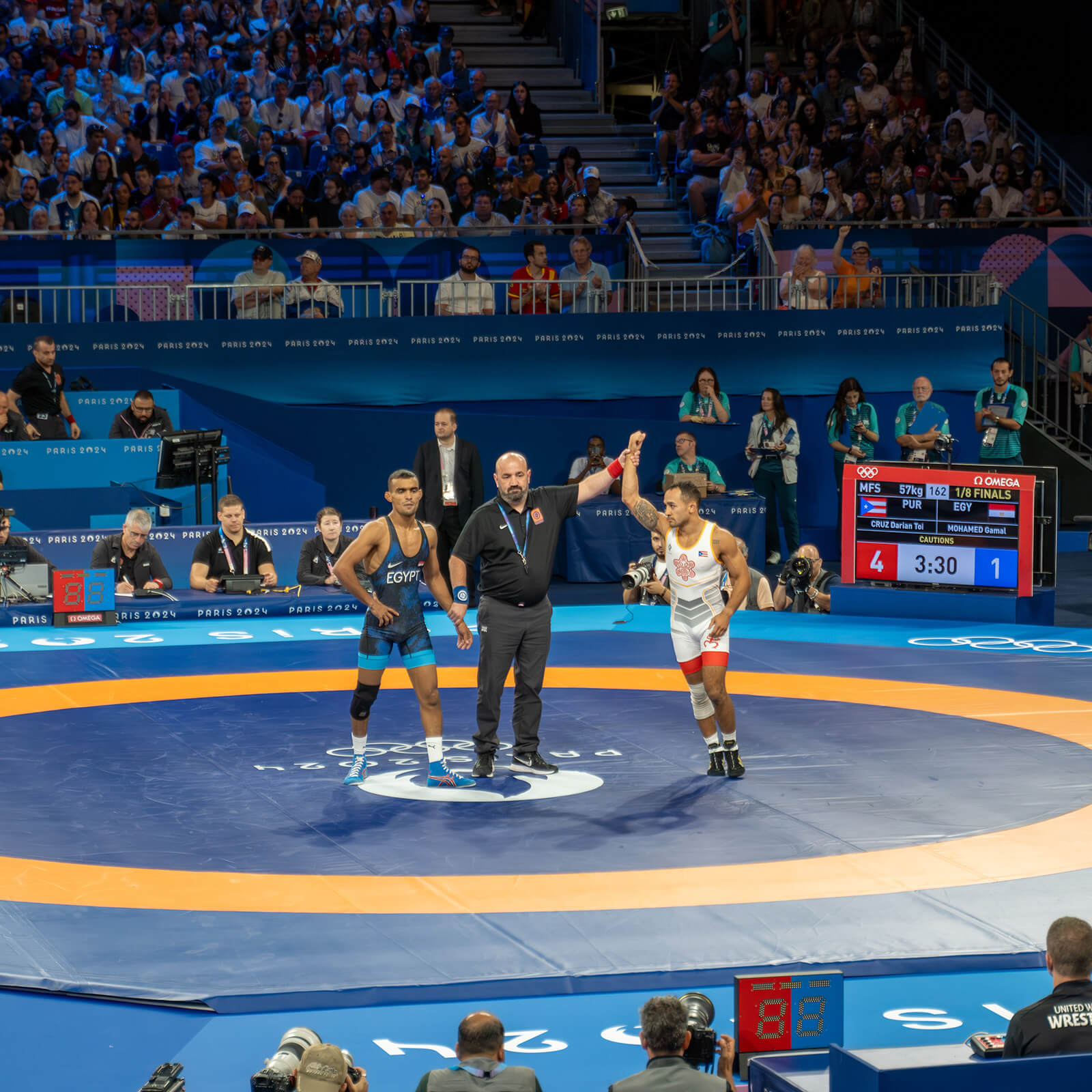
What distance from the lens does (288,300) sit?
16.9 meters

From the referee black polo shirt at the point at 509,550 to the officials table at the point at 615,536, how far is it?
736 cm

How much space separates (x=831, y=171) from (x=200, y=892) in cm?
1394

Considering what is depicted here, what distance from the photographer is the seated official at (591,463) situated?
653 inches

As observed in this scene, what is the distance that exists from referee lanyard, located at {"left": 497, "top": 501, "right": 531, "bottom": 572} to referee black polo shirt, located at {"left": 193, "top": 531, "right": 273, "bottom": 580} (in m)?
5.22

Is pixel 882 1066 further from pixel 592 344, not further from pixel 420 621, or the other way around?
pixel 592 344

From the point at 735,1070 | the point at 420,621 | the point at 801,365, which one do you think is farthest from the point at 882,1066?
the point at 801,365

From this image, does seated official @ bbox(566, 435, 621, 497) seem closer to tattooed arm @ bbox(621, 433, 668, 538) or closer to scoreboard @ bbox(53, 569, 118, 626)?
scoreboard @ bbox(53, 569, 118, 626)

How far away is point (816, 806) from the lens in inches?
320

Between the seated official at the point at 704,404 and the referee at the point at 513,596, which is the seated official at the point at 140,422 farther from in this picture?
the referee at the point at 513,596

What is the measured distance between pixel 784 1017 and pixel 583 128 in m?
18.1

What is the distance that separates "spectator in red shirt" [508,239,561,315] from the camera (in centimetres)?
1717

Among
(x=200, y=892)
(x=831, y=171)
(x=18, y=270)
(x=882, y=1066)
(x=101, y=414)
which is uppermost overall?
(x=831, y=171)

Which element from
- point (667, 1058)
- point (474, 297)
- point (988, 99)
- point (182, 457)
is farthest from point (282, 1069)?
point (988, 99)

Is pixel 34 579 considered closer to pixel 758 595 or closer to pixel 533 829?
pixel 758 595
